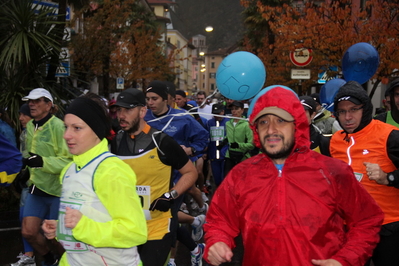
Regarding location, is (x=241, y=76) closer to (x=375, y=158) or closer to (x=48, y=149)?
(x=375, y=158)

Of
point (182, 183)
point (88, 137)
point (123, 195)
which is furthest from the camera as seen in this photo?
point (182, 183)

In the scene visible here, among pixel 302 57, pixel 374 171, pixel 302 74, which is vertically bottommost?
pixel 374 171

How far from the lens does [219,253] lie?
243cm

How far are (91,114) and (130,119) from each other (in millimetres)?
1154

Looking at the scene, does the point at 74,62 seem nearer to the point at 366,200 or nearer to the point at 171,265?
the point at 171,265

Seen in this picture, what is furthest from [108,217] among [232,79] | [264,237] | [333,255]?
[232,79]

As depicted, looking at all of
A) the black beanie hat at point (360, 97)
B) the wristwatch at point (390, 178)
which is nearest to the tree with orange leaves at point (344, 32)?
the black beanie hat at point (360, 97)

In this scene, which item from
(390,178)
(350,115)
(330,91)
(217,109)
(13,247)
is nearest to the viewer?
(390,178)

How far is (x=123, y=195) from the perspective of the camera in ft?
8.44

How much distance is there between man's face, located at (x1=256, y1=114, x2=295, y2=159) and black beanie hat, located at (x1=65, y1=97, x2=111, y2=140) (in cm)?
102

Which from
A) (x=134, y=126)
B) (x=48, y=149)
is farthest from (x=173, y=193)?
(x=48, y=149)

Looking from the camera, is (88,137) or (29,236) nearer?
(88,137)

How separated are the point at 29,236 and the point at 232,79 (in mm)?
2833

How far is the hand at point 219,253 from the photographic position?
2428 mm
